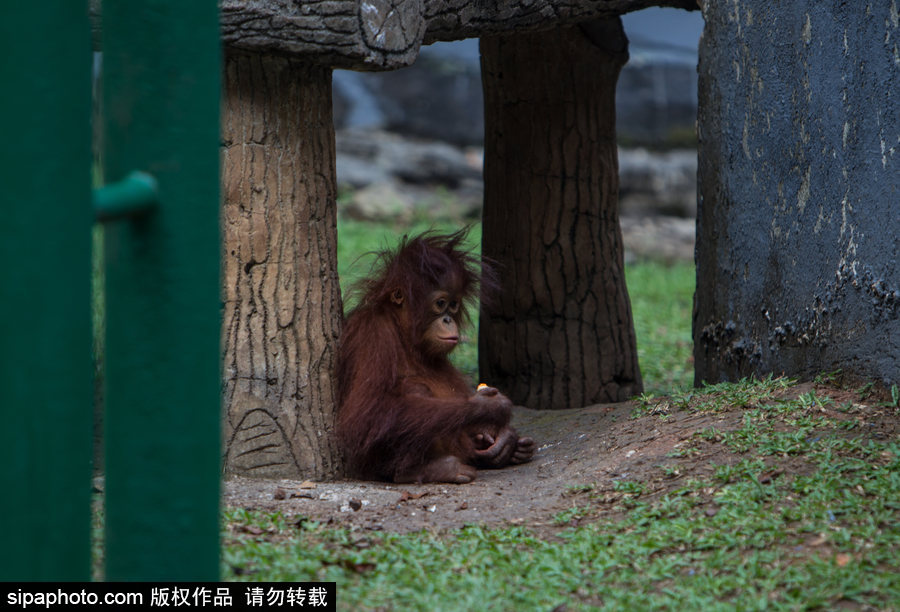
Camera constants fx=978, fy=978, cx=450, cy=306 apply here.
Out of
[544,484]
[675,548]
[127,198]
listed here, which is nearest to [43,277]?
[127,198]

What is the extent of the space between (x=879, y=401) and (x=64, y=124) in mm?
2939

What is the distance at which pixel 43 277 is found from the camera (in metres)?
1.60

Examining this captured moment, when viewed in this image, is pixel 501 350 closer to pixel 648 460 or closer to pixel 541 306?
pixel 541 306

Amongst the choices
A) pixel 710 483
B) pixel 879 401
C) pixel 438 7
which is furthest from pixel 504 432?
pixel 438 7

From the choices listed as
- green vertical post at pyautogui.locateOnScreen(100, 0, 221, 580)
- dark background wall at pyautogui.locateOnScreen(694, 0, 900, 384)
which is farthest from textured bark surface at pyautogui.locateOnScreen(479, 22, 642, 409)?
green vertical post at pyautogui.locateOnScreen(100, 0, 221, 580)

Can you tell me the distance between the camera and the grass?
246cm

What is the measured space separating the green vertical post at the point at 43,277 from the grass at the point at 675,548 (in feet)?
3.04

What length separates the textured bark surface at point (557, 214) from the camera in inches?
200

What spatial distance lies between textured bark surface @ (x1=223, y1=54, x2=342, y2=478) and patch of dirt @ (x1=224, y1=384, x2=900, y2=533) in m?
0.19

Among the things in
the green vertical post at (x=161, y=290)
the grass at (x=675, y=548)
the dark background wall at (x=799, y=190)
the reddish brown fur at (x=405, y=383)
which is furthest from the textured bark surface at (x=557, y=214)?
the green vertical post at (x=161, y=290)

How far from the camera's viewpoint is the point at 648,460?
3465mm

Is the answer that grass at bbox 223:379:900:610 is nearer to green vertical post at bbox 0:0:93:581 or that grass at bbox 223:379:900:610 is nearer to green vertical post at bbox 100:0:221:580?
green vertical post at bbox 100:0:221:580

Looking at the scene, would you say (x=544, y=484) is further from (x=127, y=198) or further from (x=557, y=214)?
(x=127, y=198)

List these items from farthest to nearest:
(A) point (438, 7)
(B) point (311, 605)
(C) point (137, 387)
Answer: (A) point (438, 7)
(B) point (311, 605)
(C) point (137, 387)
